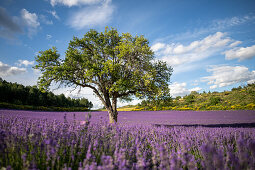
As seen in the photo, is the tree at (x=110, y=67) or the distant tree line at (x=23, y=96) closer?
the tree at (x=110, y=67)

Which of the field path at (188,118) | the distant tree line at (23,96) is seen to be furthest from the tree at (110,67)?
the distant tree line at (23,96)

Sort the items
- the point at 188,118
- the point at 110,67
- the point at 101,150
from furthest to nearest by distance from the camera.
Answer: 1. the point at 188,118
2. the point at 110,67
3. the point at 101,150

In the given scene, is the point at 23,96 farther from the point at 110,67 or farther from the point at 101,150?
the point at 101,150

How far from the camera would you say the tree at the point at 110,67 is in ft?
23.7

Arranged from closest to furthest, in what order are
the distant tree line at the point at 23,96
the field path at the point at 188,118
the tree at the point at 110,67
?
the tree at the point at 110,67 < the field path at the point at 188,118 < the distant tree line at the point at 23,96

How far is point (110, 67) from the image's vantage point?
700 centimetres

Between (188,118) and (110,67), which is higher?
(110,67)

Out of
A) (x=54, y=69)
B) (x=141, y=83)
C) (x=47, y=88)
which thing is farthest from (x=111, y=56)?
(x=47, y=88)

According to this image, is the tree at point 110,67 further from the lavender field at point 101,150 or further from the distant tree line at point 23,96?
the distant tree line at point 23,96

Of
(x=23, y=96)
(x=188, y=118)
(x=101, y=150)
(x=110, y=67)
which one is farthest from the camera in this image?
(x=23, y=96)

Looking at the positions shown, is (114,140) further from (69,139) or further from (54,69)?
(54,69)

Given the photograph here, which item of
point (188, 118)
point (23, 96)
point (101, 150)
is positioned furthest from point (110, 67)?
point (23, 96)

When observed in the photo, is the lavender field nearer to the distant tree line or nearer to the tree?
the tree

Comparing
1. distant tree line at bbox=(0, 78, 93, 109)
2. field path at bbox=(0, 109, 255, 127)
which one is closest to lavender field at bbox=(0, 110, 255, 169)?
field path at bbox=(0, 109, 255, 127)
